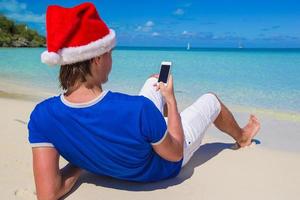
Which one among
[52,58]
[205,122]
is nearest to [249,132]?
[205,122]

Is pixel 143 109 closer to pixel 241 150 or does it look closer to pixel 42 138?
pixel 42 138

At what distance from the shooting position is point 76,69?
203cm

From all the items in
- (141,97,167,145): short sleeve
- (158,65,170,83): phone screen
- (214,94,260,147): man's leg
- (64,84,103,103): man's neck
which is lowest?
(214,94,260,147): man's leg

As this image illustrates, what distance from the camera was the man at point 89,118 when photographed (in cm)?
195

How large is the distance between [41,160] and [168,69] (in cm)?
88

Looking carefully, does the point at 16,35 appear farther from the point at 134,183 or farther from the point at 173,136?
the point at 173,136

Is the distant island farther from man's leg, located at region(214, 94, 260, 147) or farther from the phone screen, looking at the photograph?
the phone screen

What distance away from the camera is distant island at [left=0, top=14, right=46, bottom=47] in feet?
189

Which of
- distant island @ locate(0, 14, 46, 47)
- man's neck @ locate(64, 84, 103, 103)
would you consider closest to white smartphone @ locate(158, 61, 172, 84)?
man's neck @ locate(64, 84, 103, 103)

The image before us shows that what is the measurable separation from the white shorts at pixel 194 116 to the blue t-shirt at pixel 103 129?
389mm

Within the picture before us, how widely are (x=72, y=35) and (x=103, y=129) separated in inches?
19.8

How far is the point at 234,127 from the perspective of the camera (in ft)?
10.5

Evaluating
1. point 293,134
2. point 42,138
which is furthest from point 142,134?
point 293,134

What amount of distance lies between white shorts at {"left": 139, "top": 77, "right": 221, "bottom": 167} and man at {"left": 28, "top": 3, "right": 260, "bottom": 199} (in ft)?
1.04
